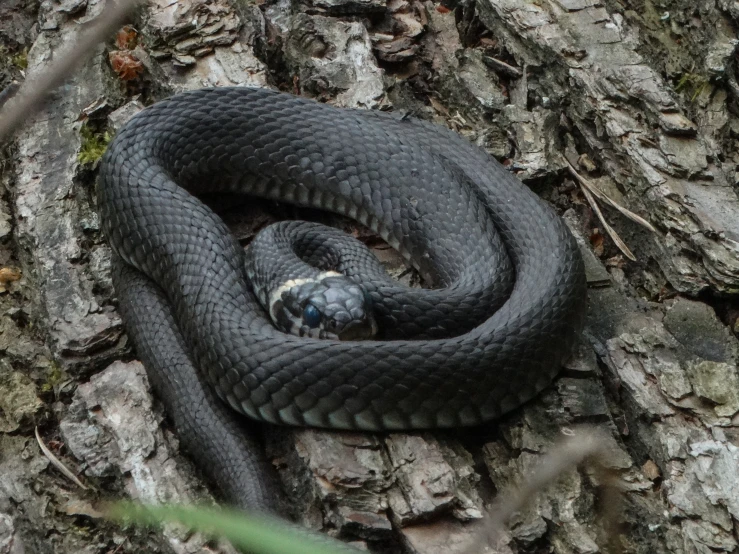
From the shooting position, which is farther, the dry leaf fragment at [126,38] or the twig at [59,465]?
the dry leaf fragment at [126,38]

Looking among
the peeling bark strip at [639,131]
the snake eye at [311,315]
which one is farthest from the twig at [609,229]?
the snake eye at [311,315]

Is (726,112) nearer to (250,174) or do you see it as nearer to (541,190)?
(541,190)

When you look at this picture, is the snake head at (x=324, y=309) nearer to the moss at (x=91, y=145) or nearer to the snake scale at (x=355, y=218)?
the snake scale at (x=355, y=218)

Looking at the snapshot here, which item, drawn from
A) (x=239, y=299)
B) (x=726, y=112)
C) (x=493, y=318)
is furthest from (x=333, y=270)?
(x=726, y=112)

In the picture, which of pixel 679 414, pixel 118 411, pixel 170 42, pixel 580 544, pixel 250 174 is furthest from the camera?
pixel 170 42

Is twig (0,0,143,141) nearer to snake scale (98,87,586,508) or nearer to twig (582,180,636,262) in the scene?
snake scale (98,87,586,508)

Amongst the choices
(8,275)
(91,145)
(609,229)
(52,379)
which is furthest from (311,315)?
(91,145)
